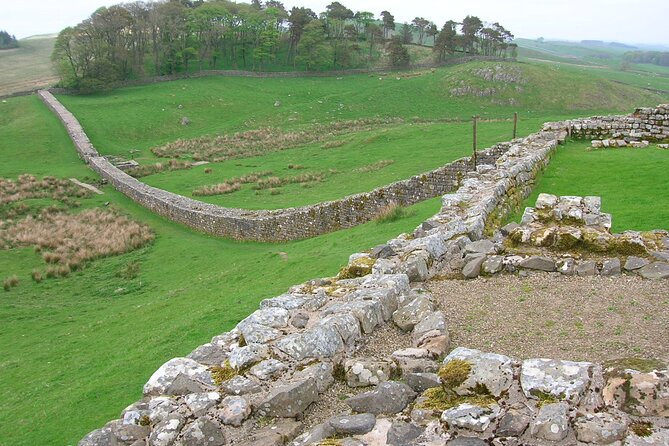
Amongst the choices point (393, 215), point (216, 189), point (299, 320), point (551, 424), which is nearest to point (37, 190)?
point (216, 189)

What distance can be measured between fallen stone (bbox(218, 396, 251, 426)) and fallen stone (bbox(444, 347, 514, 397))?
2.04 m

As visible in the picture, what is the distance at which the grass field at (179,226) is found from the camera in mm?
11391

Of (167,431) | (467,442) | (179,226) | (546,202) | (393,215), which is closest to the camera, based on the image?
(467,442)

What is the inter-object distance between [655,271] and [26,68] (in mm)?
124040

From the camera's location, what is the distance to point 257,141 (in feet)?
160

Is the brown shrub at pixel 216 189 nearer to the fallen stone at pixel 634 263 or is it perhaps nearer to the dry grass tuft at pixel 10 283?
Answer: the dry grass tuft at pixel 10 283

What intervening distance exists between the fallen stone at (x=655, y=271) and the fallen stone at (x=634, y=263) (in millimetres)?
71

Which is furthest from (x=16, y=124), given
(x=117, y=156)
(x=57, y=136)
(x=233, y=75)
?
(x=233, y=75)

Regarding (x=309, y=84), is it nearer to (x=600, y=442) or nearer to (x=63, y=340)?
(x=63, y=340)

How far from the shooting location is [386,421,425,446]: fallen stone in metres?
4.54

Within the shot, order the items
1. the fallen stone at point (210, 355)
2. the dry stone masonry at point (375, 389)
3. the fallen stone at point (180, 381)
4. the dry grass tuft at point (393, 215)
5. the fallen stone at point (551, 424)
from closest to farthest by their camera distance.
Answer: the fallen stone at point (551, 424) < the dry stone masonry at point (375, 389) < the fallen stone at point (180, 381) < the fallen stone at point (210, 355) < the dry grass tuft at point (393, 215)

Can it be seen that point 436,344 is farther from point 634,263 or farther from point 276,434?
point 634,263

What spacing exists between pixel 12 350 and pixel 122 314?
2925 millimetres

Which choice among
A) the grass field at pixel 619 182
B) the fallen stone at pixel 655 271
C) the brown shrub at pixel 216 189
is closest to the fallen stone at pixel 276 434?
the fallen stone at pixel 655 271
